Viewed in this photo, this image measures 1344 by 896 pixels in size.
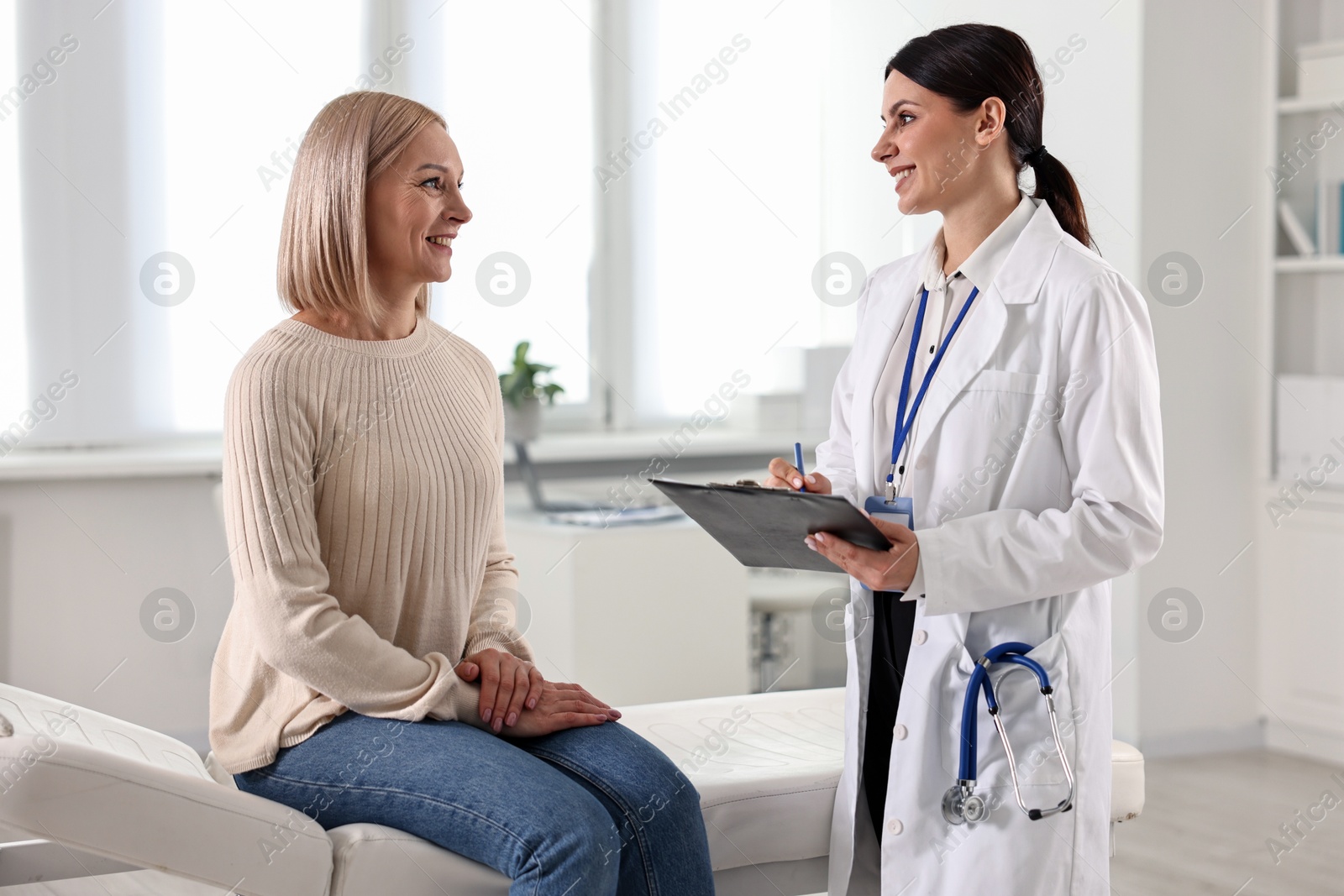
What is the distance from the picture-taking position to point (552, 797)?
4.50ft

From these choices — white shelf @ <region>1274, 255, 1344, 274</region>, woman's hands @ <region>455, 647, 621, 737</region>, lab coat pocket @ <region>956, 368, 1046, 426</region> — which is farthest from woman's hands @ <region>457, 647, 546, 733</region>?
white shelf @ <region>1274, 255, 1344, 274</region>

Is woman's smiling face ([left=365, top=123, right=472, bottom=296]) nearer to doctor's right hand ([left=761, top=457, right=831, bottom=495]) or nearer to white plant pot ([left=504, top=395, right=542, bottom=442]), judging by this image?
A: doctor's right hand ([left=761, top=457, right=831, bottom=495])

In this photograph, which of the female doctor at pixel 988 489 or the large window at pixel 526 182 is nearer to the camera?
the female doctor at pixel 988 489

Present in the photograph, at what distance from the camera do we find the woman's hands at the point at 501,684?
60.7 inches

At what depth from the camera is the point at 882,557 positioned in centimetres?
136

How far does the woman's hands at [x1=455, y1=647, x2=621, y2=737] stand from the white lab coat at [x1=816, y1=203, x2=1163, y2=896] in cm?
43

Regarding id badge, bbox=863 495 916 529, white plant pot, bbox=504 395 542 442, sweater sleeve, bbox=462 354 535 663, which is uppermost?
white plant pot, bbox=504 395 542 442

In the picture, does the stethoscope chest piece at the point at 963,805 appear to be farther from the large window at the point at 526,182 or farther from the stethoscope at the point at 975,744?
the large window at the point at 526,182

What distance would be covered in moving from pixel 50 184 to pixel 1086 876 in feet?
10.7

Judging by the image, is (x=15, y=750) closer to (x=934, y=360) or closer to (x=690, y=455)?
(x=934, y=360)

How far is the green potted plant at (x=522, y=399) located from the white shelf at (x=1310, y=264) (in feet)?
7.09

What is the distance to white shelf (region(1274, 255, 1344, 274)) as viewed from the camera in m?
3.29

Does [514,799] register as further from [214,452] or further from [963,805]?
[214,452]

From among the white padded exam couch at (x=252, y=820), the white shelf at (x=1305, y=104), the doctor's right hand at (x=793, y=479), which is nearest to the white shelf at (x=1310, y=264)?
the white shelf at (x=1305, y=104)
